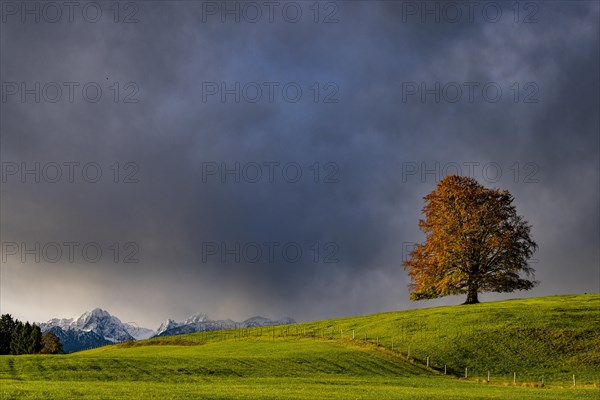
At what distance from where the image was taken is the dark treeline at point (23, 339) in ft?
500

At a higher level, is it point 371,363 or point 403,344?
point 403,344

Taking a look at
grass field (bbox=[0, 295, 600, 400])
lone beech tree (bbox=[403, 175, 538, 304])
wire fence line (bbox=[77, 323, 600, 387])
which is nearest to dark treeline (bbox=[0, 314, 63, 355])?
wire fence line (bbox=[77, 323, 600, 387])

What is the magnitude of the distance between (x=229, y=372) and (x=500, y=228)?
207ft

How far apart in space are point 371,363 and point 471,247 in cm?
4291

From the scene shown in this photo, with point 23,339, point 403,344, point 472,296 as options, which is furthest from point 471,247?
point 23,339

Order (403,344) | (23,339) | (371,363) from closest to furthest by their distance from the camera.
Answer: (371,363)
(403,344)
(23,339)

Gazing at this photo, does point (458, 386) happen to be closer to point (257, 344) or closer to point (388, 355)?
point (388, 355)

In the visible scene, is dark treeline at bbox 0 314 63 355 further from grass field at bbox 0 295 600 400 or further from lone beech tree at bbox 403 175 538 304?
lone beech tree at bbox 403 175 538 304

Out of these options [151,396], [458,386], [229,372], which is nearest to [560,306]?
[458,386]

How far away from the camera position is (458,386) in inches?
2285

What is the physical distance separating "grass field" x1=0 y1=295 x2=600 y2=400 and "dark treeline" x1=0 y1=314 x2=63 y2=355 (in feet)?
197

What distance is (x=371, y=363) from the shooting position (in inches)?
2766

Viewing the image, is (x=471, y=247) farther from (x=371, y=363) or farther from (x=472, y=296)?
(x=371, y=363)

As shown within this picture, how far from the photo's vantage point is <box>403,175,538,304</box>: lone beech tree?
10544 cm
